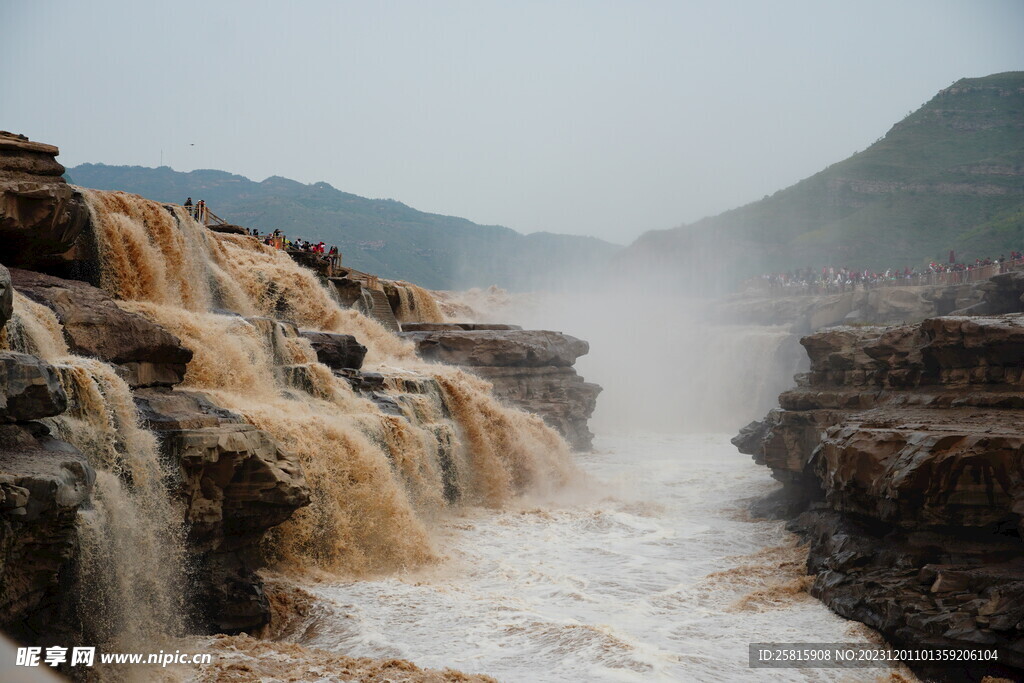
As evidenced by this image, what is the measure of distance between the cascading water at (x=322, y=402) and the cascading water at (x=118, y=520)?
5.77 ft

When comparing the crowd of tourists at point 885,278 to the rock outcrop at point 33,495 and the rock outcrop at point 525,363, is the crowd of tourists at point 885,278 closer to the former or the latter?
the rock outcrop at point 525,363

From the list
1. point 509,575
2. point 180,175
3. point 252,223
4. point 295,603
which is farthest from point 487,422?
point 180,175

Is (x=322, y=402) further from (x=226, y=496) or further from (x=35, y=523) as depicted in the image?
(x=35, y=523)

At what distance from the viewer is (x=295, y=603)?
26.8ft

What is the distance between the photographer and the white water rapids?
7363 mm

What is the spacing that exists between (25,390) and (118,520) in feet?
4.36

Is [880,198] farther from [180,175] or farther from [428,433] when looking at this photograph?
[180,175]

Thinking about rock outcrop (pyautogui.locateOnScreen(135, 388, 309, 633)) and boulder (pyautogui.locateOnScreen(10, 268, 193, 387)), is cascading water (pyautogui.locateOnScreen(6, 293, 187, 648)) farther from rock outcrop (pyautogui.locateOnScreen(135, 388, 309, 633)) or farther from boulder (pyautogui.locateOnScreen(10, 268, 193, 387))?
boulder (pyautogui.locateOnScreen(10, 268, 193, 387))

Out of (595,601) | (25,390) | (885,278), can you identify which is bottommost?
(595,601)

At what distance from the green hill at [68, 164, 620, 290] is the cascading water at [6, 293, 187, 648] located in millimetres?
94634

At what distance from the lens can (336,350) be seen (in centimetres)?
1399

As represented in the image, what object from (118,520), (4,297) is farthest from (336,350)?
(4,297)

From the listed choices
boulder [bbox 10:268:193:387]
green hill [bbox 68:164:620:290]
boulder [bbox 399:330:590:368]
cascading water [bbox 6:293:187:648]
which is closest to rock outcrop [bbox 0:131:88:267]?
boulder [bbox 10:268:193:387]

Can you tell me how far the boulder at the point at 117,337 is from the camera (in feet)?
29.0
